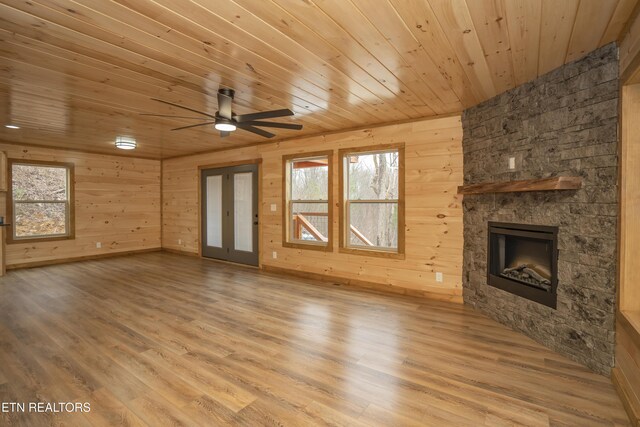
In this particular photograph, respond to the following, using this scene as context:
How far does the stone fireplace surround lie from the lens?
2.35 metres

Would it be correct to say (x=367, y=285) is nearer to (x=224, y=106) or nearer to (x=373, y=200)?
(x=373, y=200)

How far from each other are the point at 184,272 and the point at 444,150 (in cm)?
475

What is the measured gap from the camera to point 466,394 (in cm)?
215

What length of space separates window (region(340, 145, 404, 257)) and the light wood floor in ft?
3.57

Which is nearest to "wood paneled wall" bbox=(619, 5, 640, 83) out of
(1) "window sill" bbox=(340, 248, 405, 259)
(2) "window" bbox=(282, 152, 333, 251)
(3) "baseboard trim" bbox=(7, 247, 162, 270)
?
(1) "window sill" bbox=(340, 248, 405, 259)

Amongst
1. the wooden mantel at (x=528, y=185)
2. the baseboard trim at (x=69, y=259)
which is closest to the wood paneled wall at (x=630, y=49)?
the wooden mantel at (x=528, y=185)

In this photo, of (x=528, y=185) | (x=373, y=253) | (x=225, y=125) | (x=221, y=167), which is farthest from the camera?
(x=221, y=167)

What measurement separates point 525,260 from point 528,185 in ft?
2.96

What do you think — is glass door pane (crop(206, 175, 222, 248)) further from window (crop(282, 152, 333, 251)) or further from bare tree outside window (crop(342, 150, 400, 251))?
bare tree outside window (crop(342, 150, 400, 251))

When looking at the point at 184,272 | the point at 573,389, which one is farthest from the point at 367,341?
the point at 184,272

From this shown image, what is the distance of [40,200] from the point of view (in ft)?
20.6

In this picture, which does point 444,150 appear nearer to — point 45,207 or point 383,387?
point 383,387

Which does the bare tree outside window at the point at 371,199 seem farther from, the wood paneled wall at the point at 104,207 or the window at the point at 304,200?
the wood paneled wall at the point at 104,207

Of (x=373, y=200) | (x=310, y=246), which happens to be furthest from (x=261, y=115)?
(x=310, y=246)
